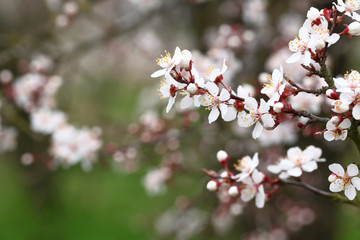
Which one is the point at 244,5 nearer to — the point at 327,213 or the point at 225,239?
the point at 327,213

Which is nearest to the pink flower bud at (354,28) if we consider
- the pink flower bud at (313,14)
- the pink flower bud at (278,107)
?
the pink flower bud at (313,14)

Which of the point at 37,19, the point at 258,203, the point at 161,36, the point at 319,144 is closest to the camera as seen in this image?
the point at 258,203

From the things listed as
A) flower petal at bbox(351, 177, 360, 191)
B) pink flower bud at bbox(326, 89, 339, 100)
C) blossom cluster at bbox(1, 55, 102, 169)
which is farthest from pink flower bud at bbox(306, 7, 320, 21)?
blossom cluster at bbox(1, 55, 102, 169)

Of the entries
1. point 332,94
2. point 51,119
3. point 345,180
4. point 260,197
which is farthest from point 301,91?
point 51,119

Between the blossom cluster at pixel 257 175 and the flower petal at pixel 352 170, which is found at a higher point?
the flower petal at pixel 352 170

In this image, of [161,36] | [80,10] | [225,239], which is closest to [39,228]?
[225,239]

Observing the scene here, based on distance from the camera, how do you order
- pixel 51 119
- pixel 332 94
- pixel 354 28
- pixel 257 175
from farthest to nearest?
pixel 51 119 < pixel 257 175 < pixel 354 28 < pixel 332 94

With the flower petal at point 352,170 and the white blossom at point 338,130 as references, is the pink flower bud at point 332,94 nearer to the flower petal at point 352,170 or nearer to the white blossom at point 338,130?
the white blossom at point 338,130

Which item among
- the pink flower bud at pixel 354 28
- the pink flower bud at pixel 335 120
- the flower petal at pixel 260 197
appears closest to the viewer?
the pink flower bud at pixel 335 120

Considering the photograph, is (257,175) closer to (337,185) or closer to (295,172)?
(295,172)

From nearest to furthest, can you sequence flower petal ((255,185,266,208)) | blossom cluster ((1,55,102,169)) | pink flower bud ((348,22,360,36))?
pink flower bud ((348,22,360,36))
flower petal ((255,185,266,208))
blossom cluster ((1,55,102,169))

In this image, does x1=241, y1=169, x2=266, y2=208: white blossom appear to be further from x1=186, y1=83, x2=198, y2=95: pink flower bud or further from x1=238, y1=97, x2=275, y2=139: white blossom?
x1=186, y1=83, x2=198, y2=95: pink flower bud
